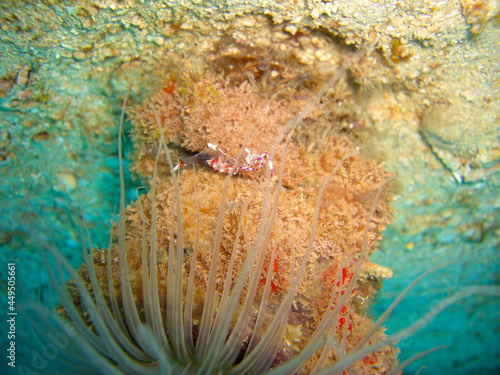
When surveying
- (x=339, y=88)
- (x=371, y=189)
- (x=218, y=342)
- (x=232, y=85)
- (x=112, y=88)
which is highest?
(x=339, y=88)

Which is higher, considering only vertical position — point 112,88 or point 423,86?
point 423,86

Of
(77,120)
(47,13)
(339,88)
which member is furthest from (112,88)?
(339,88)

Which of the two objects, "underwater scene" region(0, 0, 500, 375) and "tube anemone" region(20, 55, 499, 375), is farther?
"underwater scene" region(0, 0, 500, 375)

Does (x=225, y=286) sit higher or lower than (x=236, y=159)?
lower

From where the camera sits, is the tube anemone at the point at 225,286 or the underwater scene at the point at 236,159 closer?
the tube anemone at the point at 225,286

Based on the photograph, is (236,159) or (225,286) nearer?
(225,286)

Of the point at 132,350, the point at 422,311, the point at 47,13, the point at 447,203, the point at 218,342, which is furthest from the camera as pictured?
the point at 422,311

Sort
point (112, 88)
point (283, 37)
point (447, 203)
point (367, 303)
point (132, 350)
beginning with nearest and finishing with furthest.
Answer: point (132, 350) → point (283, 37) → point (367, 303) → point (112, 88) → point (447, 203)

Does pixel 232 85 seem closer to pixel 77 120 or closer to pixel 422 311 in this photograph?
pixel 77 120
